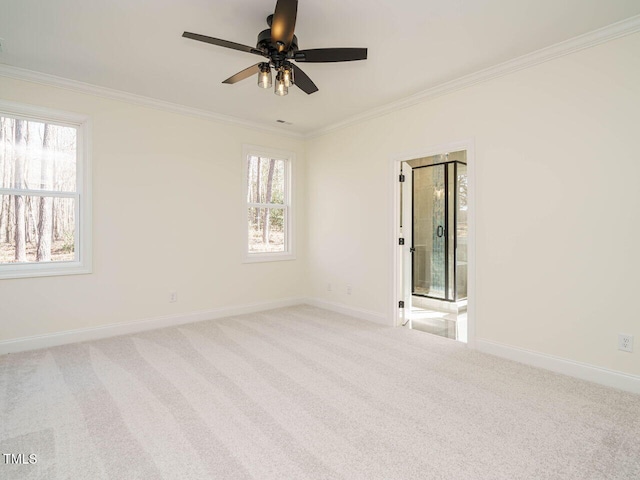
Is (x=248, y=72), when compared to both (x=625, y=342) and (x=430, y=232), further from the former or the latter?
(x=430, y=232)

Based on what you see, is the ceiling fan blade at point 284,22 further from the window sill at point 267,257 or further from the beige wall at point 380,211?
the window sill at point 267,257

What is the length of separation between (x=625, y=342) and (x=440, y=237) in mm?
3211

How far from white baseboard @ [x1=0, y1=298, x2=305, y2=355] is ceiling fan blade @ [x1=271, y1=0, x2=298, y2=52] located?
3.41m

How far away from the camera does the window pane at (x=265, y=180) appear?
508 cm

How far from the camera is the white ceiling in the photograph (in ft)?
7.76

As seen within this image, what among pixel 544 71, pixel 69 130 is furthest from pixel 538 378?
pixel 69 130

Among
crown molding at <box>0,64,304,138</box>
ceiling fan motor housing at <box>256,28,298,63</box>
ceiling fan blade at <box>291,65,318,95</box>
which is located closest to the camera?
ceiling fan motor housing at <box>256,28,298,63</box>

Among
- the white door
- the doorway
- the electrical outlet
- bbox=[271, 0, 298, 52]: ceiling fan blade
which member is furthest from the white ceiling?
the electrical outlet

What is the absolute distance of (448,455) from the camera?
6.02 ft

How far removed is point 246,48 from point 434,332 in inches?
140

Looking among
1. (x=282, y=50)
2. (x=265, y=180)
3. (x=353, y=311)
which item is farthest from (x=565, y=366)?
(x=265, y=180)

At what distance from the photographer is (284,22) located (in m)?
2.00

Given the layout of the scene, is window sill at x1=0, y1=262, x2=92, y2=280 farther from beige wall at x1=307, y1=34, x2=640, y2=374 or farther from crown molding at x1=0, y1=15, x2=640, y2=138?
beige wall at x1=307, y1=34, x2=640, y2=374

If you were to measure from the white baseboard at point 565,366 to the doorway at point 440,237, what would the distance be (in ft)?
5.39
